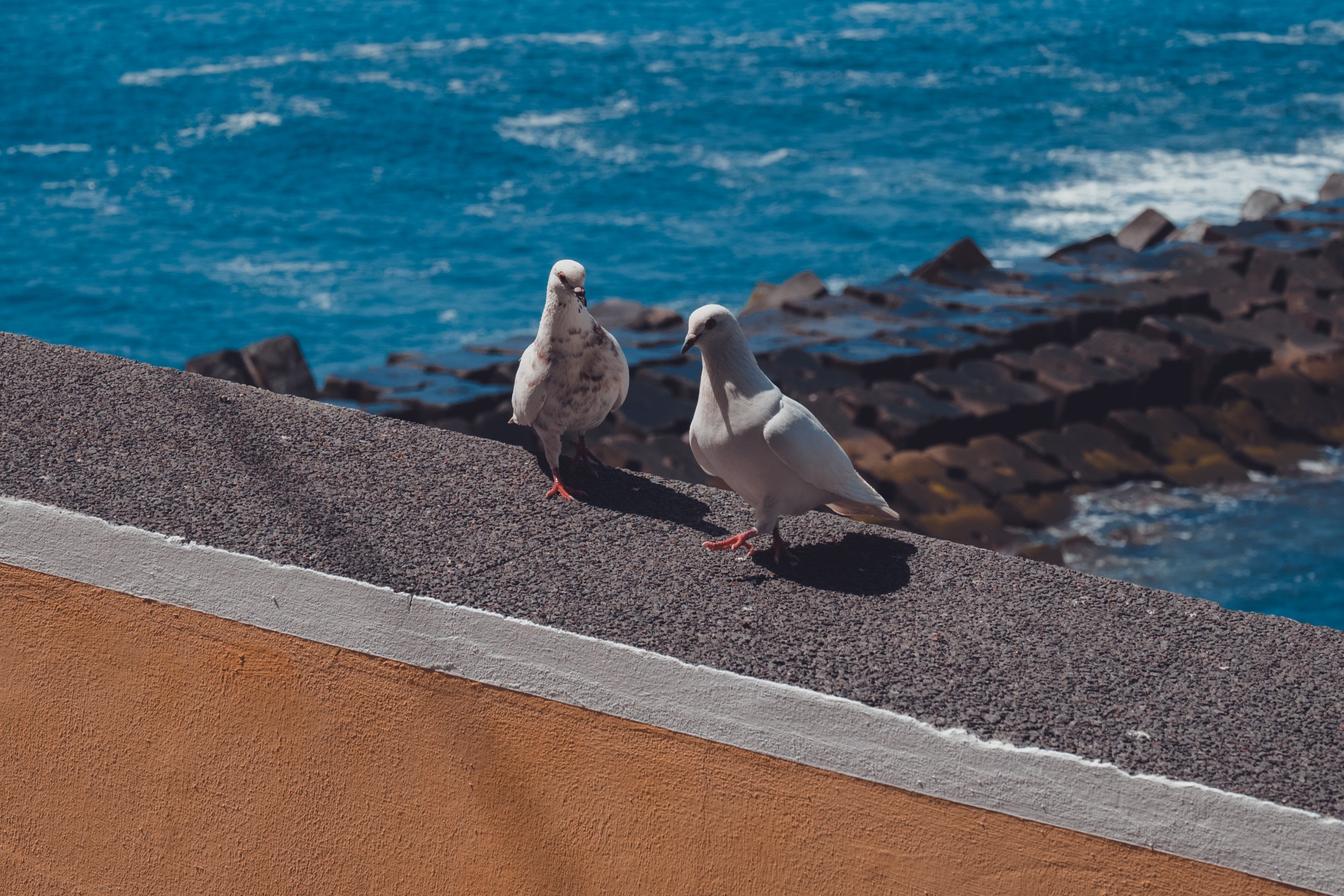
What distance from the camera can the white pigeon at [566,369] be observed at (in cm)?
339

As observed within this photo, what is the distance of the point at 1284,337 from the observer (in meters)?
14.5

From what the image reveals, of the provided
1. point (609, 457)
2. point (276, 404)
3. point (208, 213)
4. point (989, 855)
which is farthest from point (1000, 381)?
point (208, 213)

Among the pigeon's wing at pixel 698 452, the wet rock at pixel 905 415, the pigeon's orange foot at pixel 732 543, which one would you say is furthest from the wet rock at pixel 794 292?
the pigeon's orange foot at pixel 732 543

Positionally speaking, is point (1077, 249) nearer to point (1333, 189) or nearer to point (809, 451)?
point (1333, 189)

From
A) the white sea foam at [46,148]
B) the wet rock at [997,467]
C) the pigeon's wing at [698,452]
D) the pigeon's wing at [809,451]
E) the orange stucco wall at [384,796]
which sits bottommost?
the white sea foam at [46,148]

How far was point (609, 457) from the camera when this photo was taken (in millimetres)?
10977

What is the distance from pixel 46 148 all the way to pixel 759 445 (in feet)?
116

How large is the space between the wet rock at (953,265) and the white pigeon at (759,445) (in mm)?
14205

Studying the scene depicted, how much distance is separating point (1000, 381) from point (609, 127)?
82.1ft

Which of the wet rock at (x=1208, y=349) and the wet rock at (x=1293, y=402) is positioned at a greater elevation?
the wet rock at (x=1208, y=349)

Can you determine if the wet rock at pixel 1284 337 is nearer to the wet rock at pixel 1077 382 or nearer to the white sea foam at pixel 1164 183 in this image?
the wet rock at pixel 1077 382

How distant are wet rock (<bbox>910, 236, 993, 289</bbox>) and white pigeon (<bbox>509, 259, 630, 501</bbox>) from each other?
1378 cm

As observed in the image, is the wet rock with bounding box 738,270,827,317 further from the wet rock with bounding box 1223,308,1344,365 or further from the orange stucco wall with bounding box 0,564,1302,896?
the orange stucco wall with bounding box 0,564,1302,896

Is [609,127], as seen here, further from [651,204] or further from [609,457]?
[609,457]
